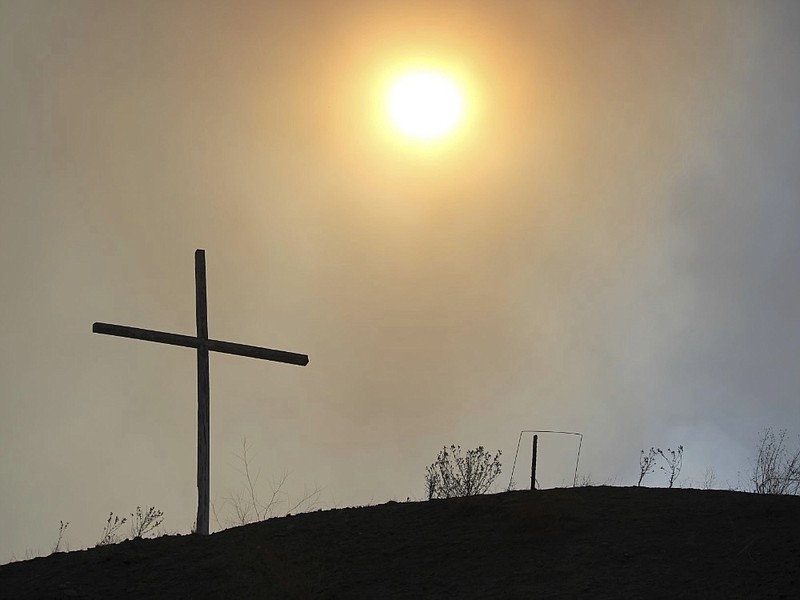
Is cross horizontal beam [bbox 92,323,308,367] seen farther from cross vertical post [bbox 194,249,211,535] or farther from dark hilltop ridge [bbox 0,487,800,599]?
dark hilltop ridge [bbox 0,487,800,599]

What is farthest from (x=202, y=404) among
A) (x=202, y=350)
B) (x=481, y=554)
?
(x=481, y=554)

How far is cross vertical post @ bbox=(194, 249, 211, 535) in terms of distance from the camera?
12.9 metres

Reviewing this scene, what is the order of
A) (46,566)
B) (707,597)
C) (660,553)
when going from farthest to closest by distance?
1. (46,566)
2. (660,553)
3. (707,597)

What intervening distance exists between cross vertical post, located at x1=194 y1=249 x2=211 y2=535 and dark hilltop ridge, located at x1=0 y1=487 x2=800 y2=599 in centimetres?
75

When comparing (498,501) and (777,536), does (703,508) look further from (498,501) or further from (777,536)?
(498,501)

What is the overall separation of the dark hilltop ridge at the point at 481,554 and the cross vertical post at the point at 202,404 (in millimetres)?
747

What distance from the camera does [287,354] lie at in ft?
45.4

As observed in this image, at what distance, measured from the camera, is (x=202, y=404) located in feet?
44.2

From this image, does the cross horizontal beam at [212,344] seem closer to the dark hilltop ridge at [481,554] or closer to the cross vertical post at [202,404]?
the cross vertical post at [202,404]

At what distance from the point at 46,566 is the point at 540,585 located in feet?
20.0

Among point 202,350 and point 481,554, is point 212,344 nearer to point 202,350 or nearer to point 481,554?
point 202,350

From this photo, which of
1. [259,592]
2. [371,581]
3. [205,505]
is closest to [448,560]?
[371,581]

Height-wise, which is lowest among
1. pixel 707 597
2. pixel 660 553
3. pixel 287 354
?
pixel 707 597

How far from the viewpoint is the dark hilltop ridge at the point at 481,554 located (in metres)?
9.27
